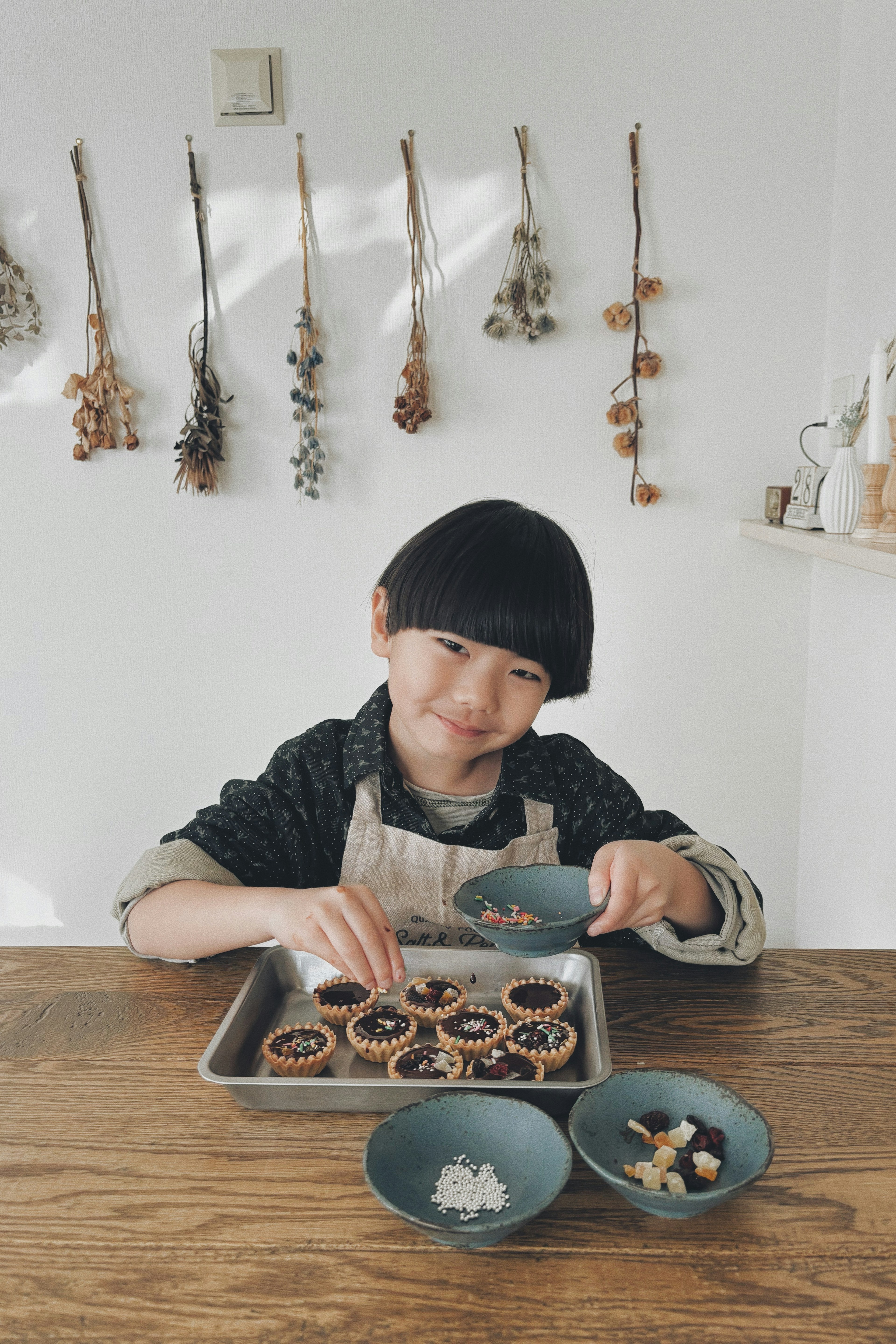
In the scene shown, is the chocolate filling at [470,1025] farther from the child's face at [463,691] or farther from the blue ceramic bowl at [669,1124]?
the child's face at [463,691]

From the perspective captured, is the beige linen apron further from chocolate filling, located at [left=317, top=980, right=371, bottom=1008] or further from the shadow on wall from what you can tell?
the shadow on wall

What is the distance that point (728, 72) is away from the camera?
1927 mm

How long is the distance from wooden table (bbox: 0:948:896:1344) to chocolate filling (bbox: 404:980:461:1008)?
16cm

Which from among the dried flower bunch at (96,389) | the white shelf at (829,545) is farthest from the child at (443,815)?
the dried flower bunch at (96,389)

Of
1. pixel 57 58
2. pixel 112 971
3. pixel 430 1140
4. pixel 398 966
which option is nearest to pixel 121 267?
pixel 57 58

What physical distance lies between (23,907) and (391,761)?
60.5 inches

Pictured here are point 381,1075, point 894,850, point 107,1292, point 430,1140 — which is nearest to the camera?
point 107,1292

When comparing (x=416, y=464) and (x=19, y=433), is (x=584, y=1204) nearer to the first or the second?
(x=416, y=464)

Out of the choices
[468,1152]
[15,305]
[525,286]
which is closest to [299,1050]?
[468,1152]

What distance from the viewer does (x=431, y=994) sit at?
37.9 inches

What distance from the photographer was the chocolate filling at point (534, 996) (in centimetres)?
95

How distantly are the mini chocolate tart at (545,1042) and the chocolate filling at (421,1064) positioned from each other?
0.07 m

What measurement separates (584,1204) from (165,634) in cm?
178

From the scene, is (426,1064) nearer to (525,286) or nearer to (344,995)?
(344,995)
